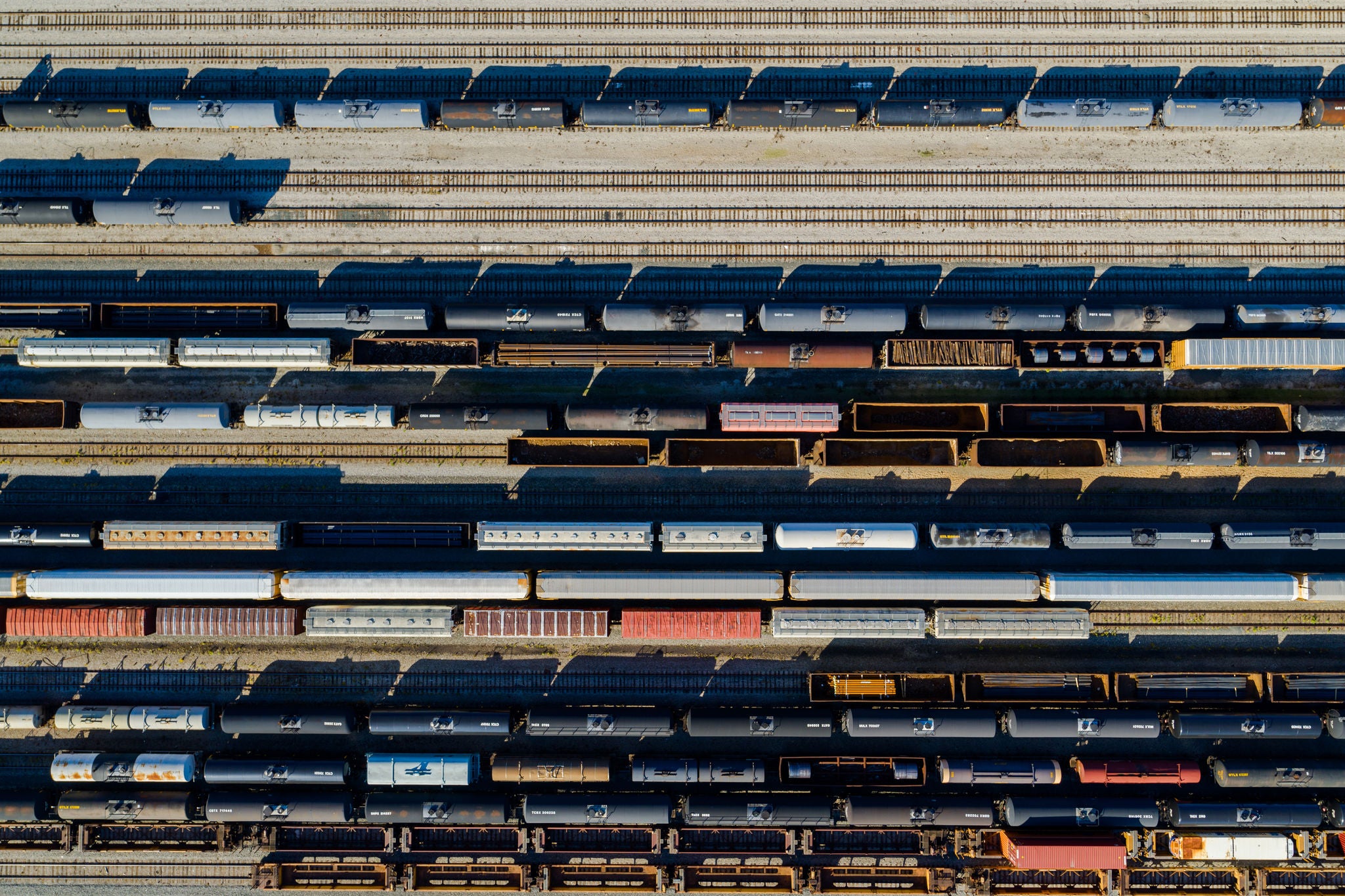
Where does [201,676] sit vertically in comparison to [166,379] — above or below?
below

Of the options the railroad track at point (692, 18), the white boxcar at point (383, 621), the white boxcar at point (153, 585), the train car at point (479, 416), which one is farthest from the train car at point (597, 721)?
the railroad track at point (692, 18)

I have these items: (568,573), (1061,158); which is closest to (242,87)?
(568,573)

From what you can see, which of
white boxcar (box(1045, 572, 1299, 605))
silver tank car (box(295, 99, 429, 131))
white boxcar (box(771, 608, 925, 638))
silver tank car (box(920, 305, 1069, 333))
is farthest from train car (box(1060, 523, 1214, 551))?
silver tank car (box(295, 99, 429, 131))

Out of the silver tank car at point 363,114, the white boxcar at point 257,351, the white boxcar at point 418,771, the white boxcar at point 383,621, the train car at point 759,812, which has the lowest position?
the train car at point 759,812

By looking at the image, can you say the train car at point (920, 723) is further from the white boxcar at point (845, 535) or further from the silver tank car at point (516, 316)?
the silver tank car at point (516, 316)

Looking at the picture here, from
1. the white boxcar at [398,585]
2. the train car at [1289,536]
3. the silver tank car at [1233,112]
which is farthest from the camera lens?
the silver tank car at [1233,112]

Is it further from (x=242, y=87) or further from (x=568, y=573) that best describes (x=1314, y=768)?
(x=242, y=87)

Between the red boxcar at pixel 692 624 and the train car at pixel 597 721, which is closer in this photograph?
the red boxcar at pixel 692 624

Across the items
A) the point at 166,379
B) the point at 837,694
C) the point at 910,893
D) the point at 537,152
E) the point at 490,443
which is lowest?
the point at 910,893
